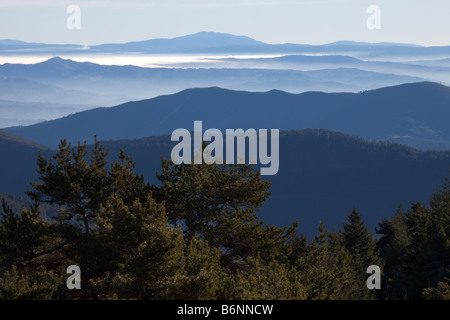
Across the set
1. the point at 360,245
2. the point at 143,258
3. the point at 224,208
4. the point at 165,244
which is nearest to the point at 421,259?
the point at 360,245

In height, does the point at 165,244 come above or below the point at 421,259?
above

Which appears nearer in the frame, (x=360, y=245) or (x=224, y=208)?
(x=224, y=208)

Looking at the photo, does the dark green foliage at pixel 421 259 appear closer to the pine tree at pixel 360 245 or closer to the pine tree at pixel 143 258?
the pine tree at pixel 360 245

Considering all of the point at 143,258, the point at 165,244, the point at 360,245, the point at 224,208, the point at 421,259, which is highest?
the point at 165,244

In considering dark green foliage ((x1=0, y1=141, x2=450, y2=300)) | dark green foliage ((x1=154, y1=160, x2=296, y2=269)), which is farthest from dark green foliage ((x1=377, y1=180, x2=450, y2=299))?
dark green foliage ((x1=154, y1=160, x2=296, y2=269))

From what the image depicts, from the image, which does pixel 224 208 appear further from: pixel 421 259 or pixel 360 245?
pixel 360 245

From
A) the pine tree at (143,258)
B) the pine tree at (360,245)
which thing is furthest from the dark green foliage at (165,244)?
the pine tree at (360,245)

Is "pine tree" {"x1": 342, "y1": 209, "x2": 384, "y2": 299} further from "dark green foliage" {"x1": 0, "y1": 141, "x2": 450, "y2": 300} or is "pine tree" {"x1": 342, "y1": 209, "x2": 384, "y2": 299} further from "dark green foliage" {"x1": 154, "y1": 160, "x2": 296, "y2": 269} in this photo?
"dark green foliage" {"x1": 154, "y1": 160, "x2": 296, "y2": 269}

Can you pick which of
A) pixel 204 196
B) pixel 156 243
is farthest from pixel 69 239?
pixel 156 243

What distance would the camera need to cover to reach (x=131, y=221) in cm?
2122
